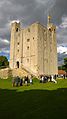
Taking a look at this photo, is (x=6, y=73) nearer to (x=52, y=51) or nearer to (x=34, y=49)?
(x=34, y=49)

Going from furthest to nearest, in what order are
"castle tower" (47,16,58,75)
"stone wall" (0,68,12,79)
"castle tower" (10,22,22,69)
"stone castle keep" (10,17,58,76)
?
1. "castle tower" (47,16,58,75)
2. "castle tower" (10,22,22,69)
3. "stone castle keep" (10,17,58,76)
4. "stone wall" (0,68,12,79)

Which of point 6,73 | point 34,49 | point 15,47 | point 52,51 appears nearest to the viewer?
point 6,73

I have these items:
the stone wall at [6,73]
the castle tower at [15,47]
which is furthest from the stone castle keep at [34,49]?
the stone wall at [6,73]

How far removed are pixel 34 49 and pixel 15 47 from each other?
8225mm

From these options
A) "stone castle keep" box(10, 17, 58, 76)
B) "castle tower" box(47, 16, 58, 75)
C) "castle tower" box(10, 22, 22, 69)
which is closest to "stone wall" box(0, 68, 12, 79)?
"stone castle keep" box(10, 17, 58, 76)

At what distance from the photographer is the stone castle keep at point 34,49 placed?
5475 cm

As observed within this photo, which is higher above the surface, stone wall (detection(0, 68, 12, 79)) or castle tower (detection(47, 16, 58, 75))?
castle tower (detection(47, 16, 58, 75))

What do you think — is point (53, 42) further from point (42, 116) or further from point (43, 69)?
point (42, 116)

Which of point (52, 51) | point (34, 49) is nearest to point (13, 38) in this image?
point (34, 49)

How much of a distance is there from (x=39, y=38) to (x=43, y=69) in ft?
28.7

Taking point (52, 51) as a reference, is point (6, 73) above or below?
below

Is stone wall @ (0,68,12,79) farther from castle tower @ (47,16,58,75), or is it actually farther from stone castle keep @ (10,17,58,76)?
castle tower @ (47,16,58,75)

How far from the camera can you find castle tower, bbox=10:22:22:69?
59.1 metres

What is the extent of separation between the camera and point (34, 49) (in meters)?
54.9
